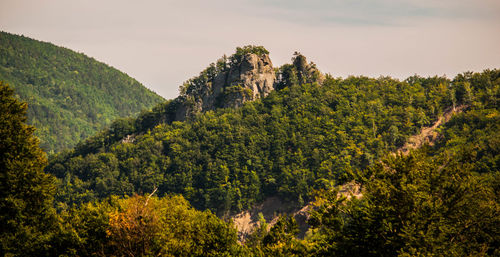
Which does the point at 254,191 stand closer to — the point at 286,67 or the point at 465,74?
the point at 286,67

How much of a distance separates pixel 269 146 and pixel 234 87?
25.6 meters

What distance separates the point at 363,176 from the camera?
46656mm

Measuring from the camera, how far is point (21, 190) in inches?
2398

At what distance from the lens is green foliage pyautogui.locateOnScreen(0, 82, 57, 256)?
5703 cm

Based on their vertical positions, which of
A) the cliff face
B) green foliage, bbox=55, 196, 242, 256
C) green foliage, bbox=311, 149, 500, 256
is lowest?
green foliage, bbox=55, 196, 242, 256

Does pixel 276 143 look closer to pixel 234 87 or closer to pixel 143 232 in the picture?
pixel 234 87

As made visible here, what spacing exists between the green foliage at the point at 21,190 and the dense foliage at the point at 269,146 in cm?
8504

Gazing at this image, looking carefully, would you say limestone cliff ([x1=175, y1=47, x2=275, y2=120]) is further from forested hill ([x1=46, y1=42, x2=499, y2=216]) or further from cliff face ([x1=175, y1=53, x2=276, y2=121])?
forested hill ([x1=46, y1=42, x2=499, y2=216])

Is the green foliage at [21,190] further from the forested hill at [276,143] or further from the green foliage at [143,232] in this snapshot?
the forested hill at [276,143]

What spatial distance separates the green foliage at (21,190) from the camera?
57031 mm

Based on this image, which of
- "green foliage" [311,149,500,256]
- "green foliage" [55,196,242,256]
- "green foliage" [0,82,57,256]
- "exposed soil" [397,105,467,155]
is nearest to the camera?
"green foliage" [311,149,500,256]

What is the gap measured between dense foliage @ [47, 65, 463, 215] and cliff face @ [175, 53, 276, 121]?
4820 mm

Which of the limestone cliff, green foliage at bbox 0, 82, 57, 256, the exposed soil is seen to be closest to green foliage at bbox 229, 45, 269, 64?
the limestone cliff

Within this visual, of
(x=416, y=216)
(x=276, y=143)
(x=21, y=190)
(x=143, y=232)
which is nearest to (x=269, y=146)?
(x=276, y=143)
